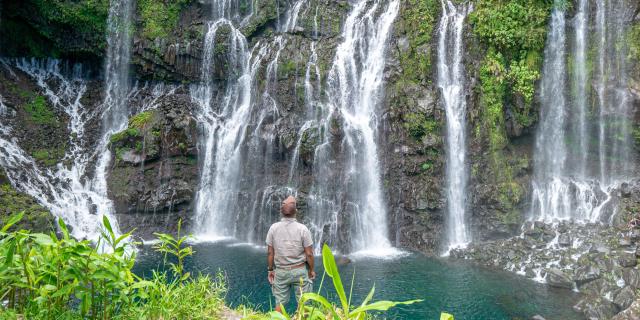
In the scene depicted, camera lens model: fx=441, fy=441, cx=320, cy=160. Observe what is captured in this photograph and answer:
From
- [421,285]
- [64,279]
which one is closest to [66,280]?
[64,279]

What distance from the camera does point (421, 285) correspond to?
12125 mm

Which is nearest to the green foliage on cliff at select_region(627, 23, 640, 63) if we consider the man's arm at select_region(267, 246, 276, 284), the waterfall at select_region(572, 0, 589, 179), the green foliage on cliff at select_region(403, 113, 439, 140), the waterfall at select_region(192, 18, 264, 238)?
the waterfall at select_region(572, 0, 589, 179)

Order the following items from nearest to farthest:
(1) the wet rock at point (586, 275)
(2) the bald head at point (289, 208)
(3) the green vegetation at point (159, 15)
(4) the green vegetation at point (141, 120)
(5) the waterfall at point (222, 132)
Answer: (2) the bald head at point (289, 208) < (1) the wet rock at point (586, 275) < (5) the waterfall at point (222, 132) < (4) the green vegetation at point (141, 120) < (3) the green vegetation at point (159, 15)

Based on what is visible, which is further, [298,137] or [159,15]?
[159,15]

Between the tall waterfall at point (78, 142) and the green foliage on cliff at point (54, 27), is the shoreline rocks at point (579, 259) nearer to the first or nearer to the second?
the tall waterfall at point (78, 142)

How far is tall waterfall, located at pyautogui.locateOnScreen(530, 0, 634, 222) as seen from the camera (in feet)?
54.3

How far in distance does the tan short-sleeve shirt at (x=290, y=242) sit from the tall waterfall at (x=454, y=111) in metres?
11.6

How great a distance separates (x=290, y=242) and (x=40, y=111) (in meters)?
17.5

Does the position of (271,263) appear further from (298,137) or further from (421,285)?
(298,137)

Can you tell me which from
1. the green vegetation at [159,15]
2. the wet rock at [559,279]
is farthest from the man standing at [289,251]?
the green vegetation at [159,15]

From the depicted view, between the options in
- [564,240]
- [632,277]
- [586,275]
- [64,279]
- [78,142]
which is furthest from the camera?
[78,142]

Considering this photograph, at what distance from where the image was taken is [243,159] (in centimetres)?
1777

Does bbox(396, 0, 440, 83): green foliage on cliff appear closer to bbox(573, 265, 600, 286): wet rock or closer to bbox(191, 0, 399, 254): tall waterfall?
bbox(191, 0, 399, 254): tall waterfall

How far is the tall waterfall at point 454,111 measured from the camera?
16.3 meters
